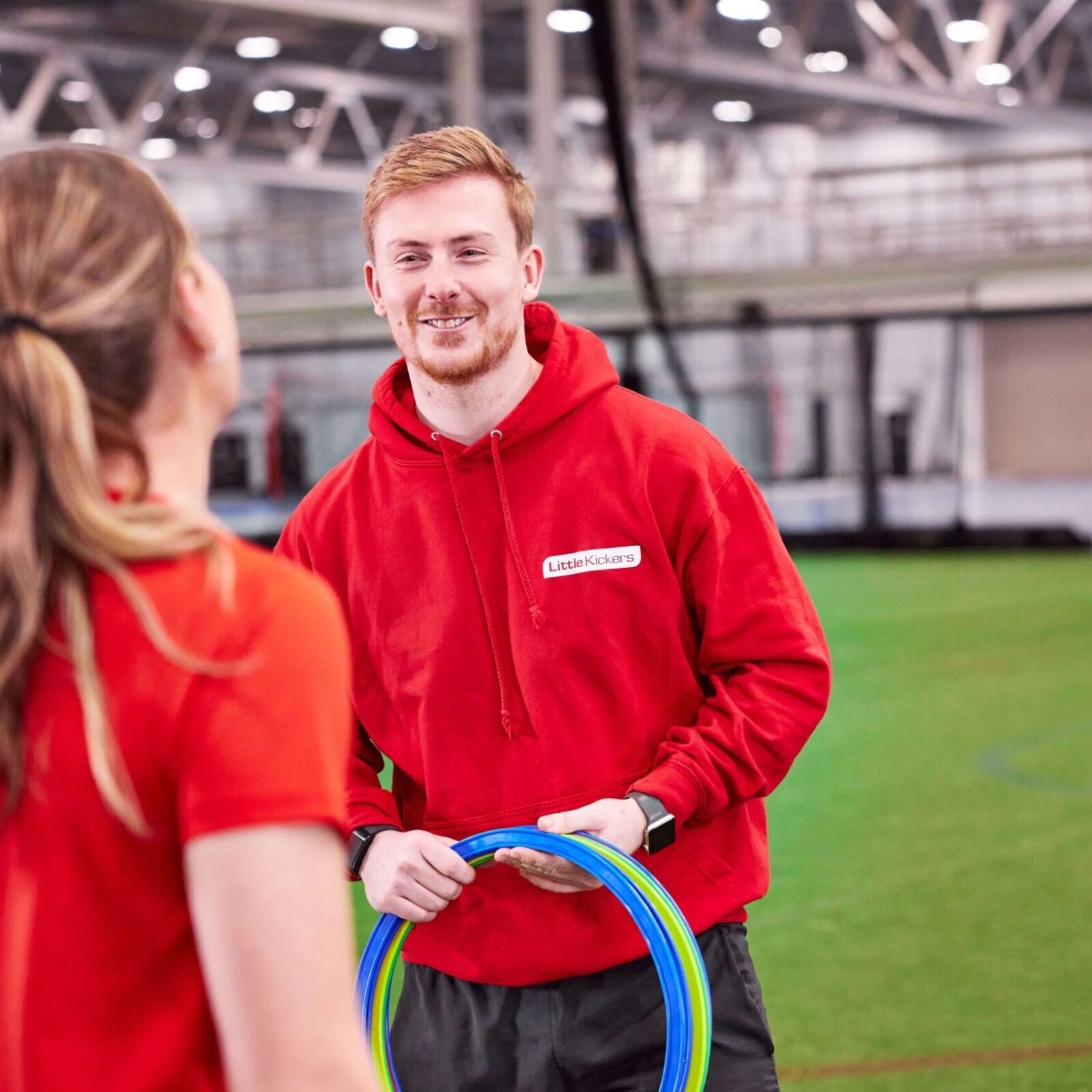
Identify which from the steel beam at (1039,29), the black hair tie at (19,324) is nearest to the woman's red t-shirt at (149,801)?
the black hair tie at (19,324)

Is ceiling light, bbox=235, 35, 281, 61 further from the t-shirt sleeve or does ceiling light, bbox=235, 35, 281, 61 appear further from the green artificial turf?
the t-shirt sleeve

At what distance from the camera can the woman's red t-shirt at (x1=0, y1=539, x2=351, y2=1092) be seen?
3.45 ft

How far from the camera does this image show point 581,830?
6.38 feet

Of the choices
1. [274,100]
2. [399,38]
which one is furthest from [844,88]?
[274,100]

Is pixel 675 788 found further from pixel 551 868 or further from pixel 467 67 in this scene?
pixel 467 67

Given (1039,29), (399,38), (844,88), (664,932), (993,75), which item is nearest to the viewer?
(664,932)

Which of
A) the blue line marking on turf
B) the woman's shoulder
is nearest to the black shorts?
the woman's shoulder

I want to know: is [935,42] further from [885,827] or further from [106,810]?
[106,810]

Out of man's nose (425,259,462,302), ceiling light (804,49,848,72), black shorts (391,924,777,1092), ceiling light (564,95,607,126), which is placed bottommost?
black shorts (391,924,777,1092)

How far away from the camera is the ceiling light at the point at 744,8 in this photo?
2539cm

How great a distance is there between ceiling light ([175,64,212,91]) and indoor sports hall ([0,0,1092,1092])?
0.23ft

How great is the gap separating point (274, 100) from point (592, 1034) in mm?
29118

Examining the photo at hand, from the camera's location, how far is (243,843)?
1.04m

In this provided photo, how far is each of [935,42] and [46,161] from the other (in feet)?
101
